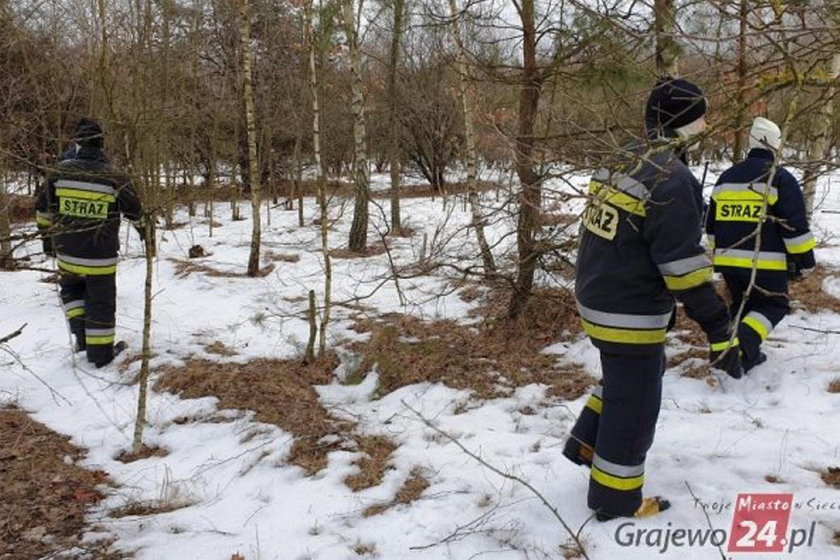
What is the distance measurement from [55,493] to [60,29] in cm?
1157

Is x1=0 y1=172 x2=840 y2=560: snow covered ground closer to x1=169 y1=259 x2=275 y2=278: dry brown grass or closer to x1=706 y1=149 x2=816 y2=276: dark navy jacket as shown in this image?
x1=706 y1=149 x2=816 y2=276: dark navy jacket

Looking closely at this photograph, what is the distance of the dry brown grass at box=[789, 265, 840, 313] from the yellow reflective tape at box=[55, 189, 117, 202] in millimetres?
6440

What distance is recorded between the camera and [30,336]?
6.57 metres

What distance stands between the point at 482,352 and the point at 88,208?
3.81m

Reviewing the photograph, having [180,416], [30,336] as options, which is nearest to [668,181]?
[180,416]

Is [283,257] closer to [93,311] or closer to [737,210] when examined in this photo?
[93,311]

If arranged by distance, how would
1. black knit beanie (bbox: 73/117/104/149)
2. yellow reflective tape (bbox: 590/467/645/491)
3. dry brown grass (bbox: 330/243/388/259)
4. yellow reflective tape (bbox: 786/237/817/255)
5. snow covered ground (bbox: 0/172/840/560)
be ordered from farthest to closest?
Result: dry brown grass (bbox: 330/243/388/259)
black knit beanie (bbox: 73/117/104/149)
yellow reflective tape (bbox: 786/237/817/255)
snow covered ground (bbox: 0/172/840/560)
yellow reflective tape (bbox: 590/467/645/491)

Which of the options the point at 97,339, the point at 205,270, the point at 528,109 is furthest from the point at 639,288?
the point at 205,270

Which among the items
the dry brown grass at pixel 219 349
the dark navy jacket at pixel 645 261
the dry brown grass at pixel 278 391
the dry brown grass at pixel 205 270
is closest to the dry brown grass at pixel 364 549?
the dry brown grass at pixel 278 391

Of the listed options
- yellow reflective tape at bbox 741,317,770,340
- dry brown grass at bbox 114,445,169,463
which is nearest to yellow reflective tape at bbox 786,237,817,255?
A: yellow reflective tape at bbox 741,317,770,340

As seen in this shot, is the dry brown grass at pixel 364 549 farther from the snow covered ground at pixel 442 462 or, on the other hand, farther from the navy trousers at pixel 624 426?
the navy trousers at pixel 624 426

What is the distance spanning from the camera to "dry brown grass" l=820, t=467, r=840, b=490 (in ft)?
9.67

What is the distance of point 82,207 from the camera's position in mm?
5367

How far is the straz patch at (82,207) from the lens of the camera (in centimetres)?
529
